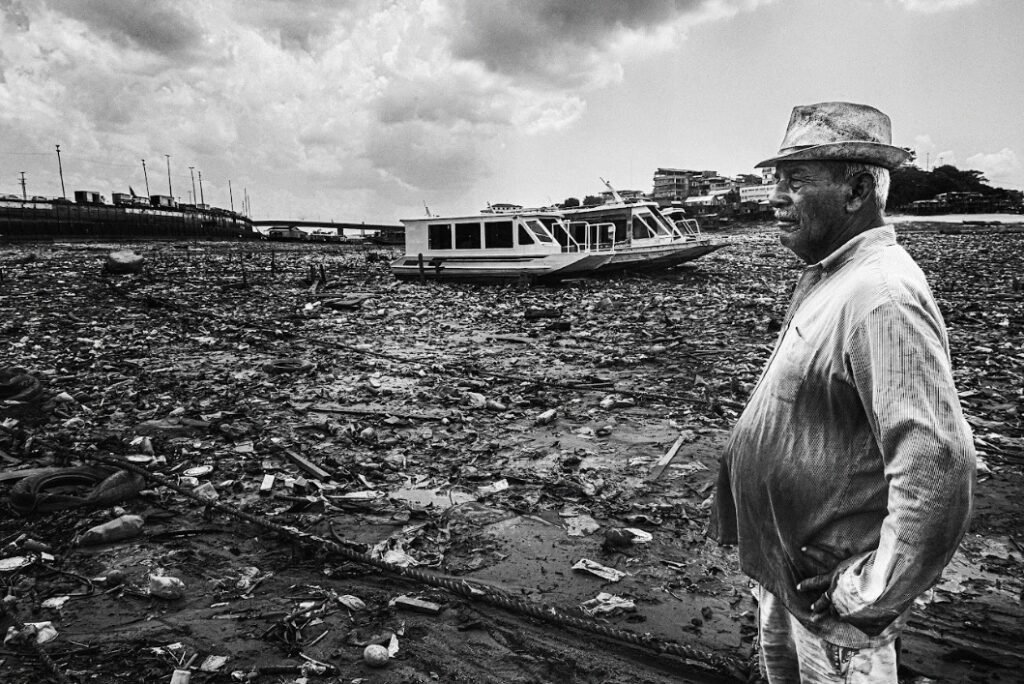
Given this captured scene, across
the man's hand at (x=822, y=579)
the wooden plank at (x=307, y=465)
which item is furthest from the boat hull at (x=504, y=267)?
the man's hand at (x=822, y=579)

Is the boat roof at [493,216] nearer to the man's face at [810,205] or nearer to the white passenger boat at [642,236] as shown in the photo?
the white passenger boat at [642,236]

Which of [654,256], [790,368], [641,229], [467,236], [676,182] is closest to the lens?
[790,368]

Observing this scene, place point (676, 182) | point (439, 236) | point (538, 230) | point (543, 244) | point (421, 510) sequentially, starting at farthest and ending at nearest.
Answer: point (676, 182) < point (439, 236) < point (538, 230) < point (543, 244) < point (421, 510)

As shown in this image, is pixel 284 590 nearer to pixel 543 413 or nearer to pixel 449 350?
pixel 543 413

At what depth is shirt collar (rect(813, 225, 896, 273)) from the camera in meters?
1.57

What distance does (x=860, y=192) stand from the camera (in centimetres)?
164

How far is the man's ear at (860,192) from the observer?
63.7 inches

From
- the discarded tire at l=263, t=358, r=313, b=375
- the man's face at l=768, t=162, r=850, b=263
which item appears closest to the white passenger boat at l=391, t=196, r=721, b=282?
the discarded tire at l=263, t=358, r=313, b=375

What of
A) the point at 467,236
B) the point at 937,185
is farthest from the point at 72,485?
the point at 937,185

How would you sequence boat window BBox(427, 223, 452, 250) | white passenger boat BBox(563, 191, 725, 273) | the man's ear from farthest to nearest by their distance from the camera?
white passenger boat BBox(563, 191, 725, 273) < boat window BBox(427, 223, 452, 250) < the man's ear

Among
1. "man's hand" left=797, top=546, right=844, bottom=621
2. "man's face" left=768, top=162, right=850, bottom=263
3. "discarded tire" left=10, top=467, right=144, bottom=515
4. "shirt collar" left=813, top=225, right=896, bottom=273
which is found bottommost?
"discarded tire" left=10, top=467, right=144, bottom=515

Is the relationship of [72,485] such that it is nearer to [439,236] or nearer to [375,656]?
[375,656]

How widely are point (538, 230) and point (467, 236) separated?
2.30 m

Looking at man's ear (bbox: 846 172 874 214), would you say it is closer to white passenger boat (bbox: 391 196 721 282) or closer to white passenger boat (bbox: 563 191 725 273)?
white passenger boat (bbox: 391 196 721 282)
